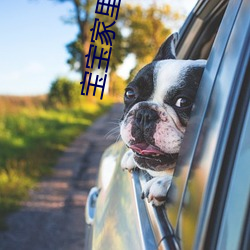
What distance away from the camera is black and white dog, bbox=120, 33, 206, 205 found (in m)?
1.61

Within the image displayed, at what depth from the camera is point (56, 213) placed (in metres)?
5.48

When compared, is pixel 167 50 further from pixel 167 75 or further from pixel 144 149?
pixel 144 149

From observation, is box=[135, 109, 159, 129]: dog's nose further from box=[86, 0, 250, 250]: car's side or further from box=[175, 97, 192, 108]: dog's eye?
box=[86, 0, 250, 250]: car's side

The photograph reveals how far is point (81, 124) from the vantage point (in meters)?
14.0

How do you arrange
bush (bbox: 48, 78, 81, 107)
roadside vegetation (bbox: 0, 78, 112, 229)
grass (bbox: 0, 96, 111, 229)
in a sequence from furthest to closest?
bush (bbox: 48, 78, 81, 107)
roadside vegetation (bbox: 0, 78, 112, 229)
grass (bbox: 0, 96, 111, 229)

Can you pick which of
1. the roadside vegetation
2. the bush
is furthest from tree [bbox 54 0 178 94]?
the bush

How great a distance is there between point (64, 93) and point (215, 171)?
18436 mm

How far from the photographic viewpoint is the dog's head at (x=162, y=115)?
162cm

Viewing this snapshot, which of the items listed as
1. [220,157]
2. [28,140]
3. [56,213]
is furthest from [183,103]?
[28,140]

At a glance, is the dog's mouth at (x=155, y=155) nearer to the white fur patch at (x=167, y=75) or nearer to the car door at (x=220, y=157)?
the white fur patch at (x=167, y=75)

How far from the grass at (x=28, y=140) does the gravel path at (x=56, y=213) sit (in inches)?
5.9

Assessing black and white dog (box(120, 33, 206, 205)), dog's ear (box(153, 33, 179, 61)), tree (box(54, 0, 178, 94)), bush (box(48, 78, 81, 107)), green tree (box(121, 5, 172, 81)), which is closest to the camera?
black and white dog (box(120, 33, 206, 205))

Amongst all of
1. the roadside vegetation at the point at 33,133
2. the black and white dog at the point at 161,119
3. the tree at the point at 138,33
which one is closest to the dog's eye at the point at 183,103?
the black and white dog at the point at 161,119

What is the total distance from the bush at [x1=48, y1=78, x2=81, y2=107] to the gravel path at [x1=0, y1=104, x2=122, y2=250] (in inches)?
403
